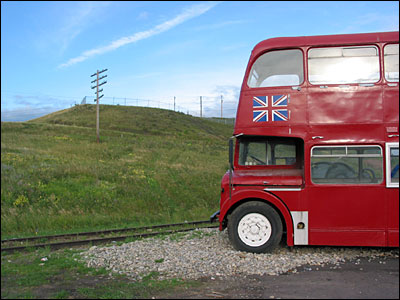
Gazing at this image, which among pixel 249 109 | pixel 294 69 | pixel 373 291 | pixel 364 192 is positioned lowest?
pixel 373 291

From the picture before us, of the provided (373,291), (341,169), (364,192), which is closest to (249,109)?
(341,169)

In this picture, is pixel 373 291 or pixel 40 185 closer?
pixel 373 291

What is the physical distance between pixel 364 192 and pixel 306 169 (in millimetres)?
1156

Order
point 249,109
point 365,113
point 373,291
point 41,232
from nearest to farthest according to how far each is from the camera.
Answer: point 373,291, point 365,113, point 249,109, point 41,232

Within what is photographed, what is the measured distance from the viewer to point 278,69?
7.95 metres

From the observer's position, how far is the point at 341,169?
762 centimetres

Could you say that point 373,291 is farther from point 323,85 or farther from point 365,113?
point 323,85

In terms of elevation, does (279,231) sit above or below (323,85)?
below

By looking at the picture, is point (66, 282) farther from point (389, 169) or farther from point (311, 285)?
point (389, 169)

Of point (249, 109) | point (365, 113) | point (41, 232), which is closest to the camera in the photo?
point (365, 113)

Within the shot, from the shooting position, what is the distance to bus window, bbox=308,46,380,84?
24.4ft

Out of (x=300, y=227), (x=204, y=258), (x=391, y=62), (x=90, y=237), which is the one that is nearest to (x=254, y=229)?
(x=300, y=227)

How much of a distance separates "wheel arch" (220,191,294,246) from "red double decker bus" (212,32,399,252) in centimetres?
2

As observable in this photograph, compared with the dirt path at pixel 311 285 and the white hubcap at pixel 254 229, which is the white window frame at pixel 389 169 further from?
the white hubcap at pixel 254 229
